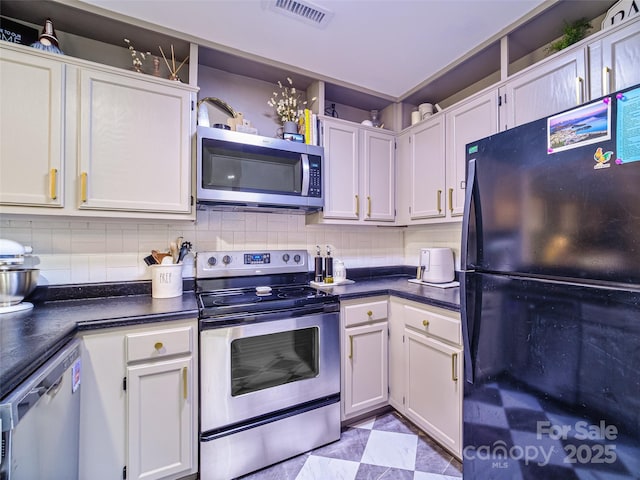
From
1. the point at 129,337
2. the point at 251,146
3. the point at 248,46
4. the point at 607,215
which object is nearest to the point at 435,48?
the point at 248,46

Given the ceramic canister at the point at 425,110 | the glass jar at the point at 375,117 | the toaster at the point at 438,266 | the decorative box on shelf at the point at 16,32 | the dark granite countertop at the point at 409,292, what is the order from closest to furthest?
the decorative box on shelf at the point at 16,32
the dark granite countertop at the point at 409,292
the toaster at the point at 438,266
the ceramic canister at the point at 425,110
the glass jar at the point at 375,117

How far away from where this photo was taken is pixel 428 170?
216cm

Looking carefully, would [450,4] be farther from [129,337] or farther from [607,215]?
[129,337]

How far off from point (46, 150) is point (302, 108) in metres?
1.64

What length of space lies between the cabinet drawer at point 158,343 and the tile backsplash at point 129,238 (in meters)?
0.61

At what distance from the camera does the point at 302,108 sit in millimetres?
2311

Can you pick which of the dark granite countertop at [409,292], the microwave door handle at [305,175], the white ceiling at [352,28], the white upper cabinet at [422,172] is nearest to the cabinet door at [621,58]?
the white ceiling at [352,28]

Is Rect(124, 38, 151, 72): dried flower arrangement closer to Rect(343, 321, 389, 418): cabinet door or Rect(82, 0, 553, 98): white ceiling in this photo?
Rect(82, 0, 553, 98): white ceiling

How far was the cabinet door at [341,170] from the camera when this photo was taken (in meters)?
2.11

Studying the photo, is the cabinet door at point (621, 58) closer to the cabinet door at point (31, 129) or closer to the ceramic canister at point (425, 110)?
the ceramic canister at point (425, 110)

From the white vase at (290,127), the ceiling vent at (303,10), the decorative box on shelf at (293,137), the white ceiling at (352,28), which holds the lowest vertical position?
the decorative box on shelf at (293,137)

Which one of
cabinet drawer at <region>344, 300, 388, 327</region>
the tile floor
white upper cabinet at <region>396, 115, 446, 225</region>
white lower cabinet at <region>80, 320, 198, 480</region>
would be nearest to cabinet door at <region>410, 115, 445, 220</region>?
white upper cabinet at <region>396, 115, 446, 225</region>

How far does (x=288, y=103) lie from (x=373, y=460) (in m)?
2.42

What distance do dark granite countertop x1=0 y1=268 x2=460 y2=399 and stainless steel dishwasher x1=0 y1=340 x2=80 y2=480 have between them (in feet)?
0.13
